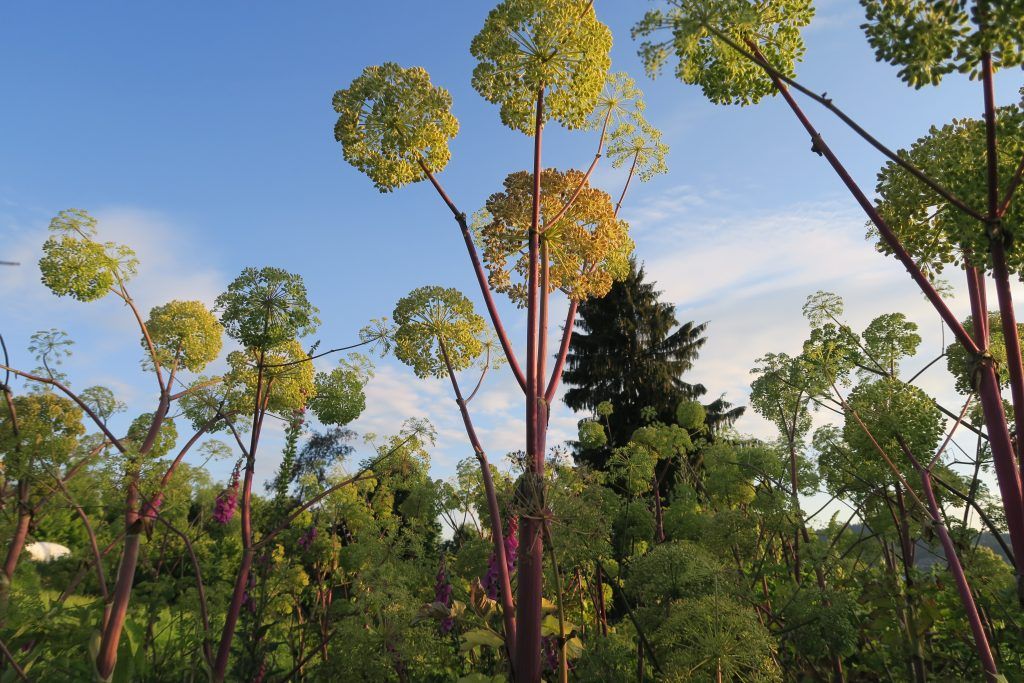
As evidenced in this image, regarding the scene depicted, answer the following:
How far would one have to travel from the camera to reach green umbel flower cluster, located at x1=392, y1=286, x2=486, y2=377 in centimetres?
451

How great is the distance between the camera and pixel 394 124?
3.97 m

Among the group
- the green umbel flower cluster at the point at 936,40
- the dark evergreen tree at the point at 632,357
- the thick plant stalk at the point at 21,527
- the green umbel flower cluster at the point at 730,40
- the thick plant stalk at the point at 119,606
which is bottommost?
the thick plant stalk at the point at 119,606

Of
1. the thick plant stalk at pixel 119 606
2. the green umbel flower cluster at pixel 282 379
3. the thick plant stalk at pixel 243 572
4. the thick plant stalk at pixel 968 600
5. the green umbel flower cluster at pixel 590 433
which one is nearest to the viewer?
the thick plant stalk at pixel 968 600

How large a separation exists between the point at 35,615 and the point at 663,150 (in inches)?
262

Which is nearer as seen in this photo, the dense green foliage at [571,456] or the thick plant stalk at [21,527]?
the dense green foliage at [571,456]

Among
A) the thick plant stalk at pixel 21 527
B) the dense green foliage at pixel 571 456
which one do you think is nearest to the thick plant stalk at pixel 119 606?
the dense green foliage at pixel 571 456

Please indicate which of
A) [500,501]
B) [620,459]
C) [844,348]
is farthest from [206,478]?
[844,348]

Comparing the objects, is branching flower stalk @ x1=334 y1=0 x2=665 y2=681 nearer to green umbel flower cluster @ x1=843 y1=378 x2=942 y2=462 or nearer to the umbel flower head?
the umbel flower head

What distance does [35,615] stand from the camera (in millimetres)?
4832

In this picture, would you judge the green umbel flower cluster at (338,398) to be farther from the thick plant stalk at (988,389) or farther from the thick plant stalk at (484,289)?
the thick plant stalk at (988,389)

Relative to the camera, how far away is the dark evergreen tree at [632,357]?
2194 cm

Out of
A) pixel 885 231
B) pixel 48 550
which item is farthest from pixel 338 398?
pixel 48 550

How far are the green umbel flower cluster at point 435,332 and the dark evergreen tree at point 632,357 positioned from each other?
17.5m

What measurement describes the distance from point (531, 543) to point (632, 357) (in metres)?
19.8
